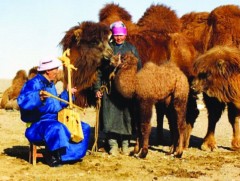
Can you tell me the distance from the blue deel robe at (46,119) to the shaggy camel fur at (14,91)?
8.20m

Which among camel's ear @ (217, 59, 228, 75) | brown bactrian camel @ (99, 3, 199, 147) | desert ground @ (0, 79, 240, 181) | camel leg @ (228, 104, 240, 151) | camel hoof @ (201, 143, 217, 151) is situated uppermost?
brown bactrian camel @ (99, 3, 199, 147)

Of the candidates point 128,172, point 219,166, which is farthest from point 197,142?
point 128,172

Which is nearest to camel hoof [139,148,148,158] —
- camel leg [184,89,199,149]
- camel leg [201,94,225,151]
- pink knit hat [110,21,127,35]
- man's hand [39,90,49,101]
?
camel leg [184,89,199,149]

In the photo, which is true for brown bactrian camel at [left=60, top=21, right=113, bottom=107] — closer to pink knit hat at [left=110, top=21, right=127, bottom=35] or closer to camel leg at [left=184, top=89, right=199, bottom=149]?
pink knit hat at [left=110, top=21, right=127, bottom=35]

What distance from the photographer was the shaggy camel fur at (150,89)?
5.93m

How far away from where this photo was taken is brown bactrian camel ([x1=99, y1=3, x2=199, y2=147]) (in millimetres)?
7109

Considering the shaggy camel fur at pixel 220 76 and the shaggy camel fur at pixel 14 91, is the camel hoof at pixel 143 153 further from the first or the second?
the shaggy camel fur at pixel 14 91

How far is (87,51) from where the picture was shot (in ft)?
21.4

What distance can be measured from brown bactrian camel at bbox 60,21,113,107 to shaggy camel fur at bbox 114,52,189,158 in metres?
0.45

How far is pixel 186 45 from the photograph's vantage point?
7375mm

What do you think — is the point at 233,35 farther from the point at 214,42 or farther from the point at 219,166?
the point at 219,166

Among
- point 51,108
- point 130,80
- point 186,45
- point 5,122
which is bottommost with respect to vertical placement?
point 5,122

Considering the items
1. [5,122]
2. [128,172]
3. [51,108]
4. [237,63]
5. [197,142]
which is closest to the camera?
[128,172]

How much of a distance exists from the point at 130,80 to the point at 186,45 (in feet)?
5.84
